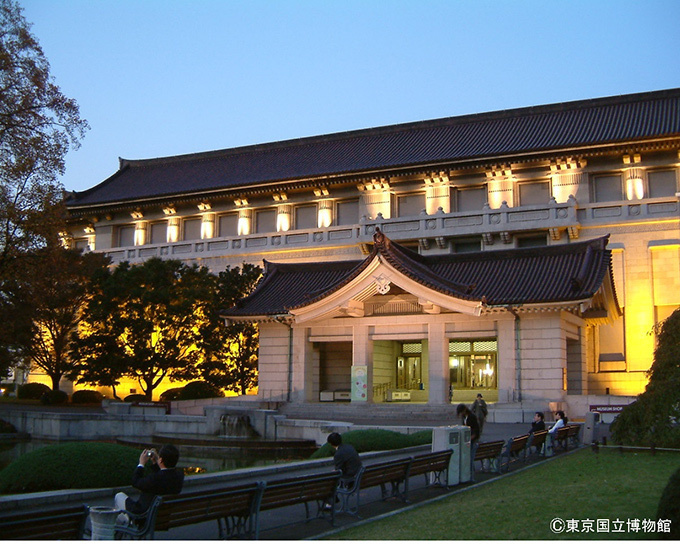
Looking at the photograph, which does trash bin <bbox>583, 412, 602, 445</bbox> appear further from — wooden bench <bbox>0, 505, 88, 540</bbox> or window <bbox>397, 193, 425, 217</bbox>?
window <bbox>397, 193, 425, 217</bbox>

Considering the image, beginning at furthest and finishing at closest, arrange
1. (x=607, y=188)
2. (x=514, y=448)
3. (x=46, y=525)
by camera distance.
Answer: (x=607, y=188) → (x=514, y=448) → (x=46, y=525)

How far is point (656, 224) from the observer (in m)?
38.1

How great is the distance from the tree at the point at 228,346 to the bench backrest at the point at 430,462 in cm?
2545

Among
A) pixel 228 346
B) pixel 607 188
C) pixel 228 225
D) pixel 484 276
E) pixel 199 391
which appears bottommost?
pixel 199 391

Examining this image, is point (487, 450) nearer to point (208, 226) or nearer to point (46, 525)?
point (46, 525)

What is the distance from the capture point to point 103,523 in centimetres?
830

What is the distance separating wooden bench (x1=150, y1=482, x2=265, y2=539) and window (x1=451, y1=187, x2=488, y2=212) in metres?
34.6

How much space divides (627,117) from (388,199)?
1434cm

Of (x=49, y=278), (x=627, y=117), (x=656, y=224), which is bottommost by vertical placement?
(x=49, y=278)

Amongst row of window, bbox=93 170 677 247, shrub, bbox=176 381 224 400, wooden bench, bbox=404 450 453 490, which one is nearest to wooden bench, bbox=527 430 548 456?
wooden bench, bbox=404 450 453 490

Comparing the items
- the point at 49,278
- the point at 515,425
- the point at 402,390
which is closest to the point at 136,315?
the point at 49,278

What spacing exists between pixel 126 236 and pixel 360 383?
28666 millimetres

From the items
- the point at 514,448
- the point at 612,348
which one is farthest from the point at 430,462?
the point at 612,348

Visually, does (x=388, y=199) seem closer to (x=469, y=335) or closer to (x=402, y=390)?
(x=402, y=390)
